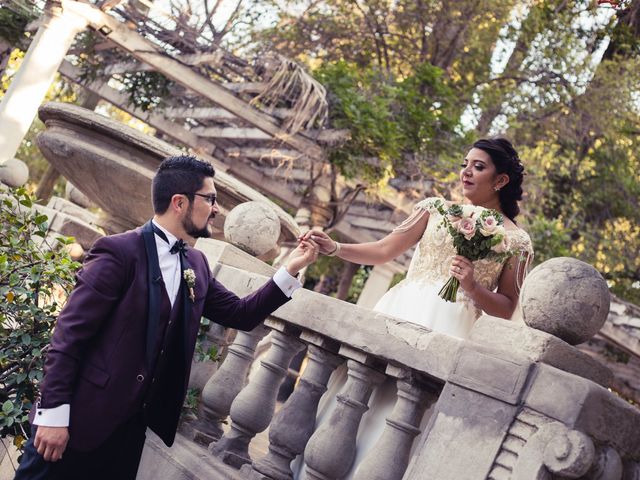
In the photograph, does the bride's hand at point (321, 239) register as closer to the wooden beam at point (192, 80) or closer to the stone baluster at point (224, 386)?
the stone baluster at point (224, 386)

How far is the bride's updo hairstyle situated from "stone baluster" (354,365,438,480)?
1504mm

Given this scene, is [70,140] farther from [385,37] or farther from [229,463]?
[385,37]

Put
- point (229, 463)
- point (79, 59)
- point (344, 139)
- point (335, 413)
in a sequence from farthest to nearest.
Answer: point (79, 59) < point (344, 139) < point (229, 463) < point (335, 413)

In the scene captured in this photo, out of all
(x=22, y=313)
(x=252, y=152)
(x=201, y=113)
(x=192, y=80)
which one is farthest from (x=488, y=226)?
(x=252, y=152)

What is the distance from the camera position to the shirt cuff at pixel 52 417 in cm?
259

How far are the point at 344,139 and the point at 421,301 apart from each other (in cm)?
574

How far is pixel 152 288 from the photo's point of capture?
282cm

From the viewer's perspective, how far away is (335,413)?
318cm

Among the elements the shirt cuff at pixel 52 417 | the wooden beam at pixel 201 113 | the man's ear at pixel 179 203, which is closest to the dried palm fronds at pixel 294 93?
the wooden beam at pixel 201 113

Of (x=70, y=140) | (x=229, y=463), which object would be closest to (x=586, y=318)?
(x=229, y=463)

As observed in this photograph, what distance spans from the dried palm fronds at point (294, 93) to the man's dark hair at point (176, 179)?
6170mm

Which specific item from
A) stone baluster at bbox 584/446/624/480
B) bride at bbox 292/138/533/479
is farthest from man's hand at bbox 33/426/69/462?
stone baluster at bbox 584/446/624/480

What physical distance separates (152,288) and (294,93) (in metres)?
7.15

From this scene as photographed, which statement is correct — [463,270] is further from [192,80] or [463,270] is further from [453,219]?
[192,80]
